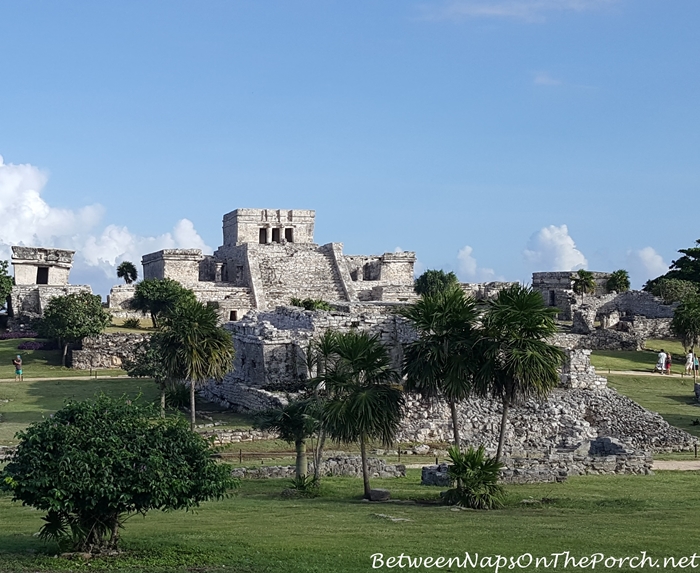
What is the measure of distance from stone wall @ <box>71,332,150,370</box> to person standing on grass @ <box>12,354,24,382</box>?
8.31 feet

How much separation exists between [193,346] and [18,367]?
587 inches

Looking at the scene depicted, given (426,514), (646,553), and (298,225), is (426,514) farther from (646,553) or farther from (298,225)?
(298,225)

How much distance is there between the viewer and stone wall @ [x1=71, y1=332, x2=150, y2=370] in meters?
46.7

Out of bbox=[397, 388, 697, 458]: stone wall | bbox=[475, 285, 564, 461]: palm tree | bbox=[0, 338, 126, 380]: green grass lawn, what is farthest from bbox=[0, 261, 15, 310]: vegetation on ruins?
bbox=[475, 285, 564, 461]: palm tree

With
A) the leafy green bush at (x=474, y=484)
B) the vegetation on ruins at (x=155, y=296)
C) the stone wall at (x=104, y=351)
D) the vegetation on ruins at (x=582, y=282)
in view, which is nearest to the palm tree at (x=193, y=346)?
the leafy green bush at (x=474, y=484)

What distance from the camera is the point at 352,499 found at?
21547mm

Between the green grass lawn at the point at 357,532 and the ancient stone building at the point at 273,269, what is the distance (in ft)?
131

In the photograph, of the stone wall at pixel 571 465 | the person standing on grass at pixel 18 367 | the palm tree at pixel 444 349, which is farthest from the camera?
the person standing on grass at pixel 18 367

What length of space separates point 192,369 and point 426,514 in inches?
589

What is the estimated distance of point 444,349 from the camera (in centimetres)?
2292

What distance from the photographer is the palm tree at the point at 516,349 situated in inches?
878

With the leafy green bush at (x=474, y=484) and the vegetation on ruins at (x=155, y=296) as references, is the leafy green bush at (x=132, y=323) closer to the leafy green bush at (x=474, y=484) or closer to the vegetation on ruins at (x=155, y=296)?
the vegetation on ruins at (x=155, y=296)

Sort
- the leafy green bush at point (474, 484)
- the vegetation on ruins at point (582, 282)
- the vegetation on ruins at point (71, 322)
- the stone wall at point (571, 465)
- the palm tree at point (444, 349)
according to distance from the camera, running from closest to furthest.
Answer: the leafy green bush at point (474, 484) < the palm tree at point (444, 349) < the stone wall at point (571, 465) < the vegetation on ruins at point (71, 322) < the vegetation on ruins at point (582, 282)

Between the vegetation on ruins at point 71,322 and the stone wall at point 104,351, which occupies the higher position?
the vegetation on ruins at point 71,322
